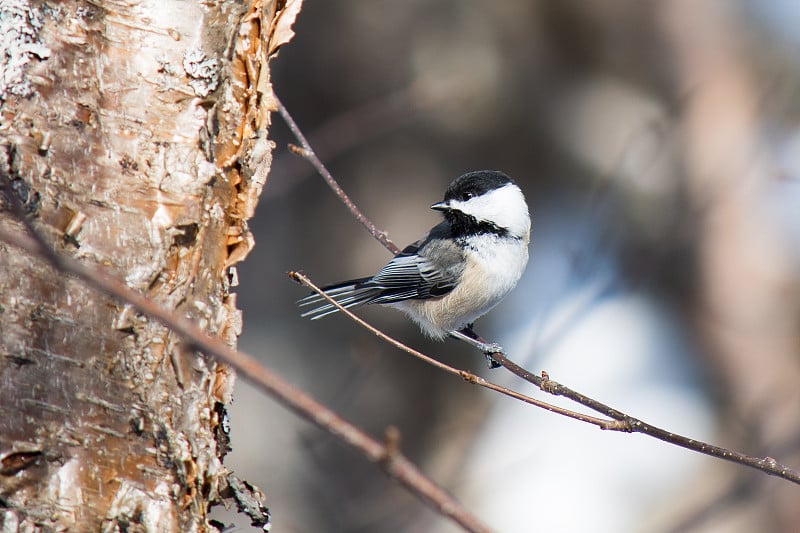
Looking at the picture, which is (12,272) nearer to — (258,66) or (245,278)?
(258,66)

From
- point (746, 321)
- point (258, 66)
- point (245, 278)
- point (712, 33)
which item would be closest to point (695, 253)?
point (746, 321)

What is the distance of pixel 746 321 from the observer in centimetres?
458

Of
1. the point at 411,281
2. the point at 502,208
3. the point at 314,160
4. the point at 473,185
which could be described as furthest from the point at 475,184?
the point at 314,160

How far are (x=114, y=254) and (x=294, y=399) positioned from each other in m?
0.77

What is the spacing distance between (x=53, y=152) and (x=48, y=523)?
2.01 feet

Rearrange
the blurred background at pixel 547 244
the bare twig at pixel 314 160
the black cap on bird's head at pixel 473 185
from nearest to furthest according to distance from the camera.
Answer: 1. the bare twig at pixel 314 160
2. the black cap on bird's head at pixel 473 185
3. the blurred background at pixel 547 244

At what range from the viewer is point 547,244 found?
185 inches

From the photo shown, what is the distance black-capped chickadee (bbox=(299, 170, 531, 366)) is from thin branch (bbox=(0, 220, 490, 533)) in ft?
5.79

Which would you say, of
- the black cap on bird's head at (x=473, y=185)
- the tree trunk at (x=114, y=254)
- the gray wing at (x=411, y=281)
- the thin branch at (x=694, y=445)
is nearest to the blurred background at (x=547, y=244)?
the gray wing at (x=411, y=281)

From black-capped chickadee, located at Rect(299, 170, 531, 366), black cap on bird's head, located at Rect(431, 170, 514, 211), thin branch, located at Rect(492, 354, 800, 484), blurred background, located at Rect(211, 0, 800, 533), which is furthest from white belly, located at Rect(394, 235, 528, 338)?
thin branch, located at Rect(492, 354, 800, 484)

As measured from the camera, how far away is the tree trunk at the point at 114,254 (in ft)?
3.90

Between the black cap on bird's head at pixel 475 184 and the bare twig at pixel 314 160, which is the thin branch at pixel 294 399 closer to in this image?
the bare twig at pixel 314 160

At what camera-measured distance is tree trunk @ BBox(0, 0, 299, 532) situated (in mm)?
1188

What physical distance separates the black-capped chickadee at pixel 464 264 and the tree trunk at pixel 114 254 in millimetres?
1084
